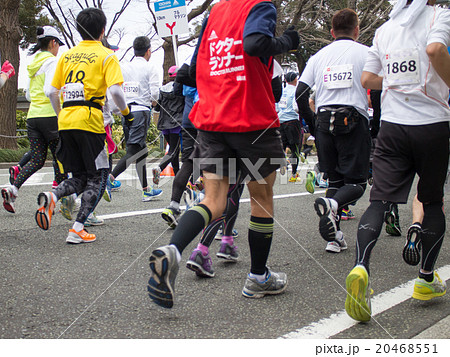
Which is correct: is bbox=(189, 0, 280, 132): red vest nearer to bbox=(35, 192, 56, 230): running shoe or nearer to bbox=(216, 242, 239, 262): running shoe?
bbox=(216, 242, 239, 262): running shoe

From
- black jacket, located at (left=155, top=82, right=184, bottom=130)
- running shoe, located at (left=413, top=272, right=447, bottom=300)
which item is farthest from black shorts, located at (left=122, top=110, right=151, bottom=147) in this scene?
running shoe, located at (left=413, top=272, right=447, bottom=300)

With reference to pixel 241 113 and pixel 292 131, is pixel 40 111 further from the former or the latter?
pixel 292 131

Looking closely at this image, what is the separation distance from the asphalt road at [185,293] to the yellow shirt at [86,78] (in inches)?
40.9

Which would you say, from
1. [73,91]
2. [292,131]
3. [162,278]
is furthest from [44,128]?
[292,131]

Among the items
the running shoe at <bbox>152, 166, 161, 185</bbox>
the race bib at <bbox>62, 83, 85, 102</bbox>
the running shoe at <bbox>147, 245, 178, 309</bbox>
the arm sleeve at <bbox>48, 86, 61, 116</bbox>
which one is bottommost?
the running shoe at <bbox>152, 166, 161, 185</bbox>

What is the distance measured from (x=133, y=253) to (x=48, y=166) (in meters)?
10.1

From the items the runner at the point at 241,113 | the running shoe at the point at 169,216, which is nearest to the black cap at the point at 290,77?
the running shoe at the point at 169,216

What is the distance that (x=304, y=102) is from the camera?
456 cm

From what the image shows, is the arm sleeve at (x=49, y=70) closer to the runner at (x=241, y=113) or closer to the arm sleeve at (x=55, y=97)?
the arm sleeve at (x=55, y=97)

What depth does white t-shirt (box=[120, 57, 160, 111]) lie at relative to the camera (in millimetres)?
7109

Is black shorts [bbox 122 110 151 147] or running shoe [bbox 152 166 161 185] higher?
black shorts [bbox 122 110 151 147]

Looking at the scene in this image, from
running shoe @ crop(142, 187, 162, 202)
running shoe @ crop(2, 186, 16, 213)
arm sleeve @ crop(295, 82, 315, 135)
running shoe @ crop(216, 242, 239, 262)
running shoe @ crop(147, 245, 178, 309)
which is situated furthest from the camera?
running shoe @ crop(142, 187, 162, 202)

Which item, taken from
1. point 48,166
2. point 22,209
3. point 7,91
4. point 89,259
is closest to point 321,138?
point 89,259

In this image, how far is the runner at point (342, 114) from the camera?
13.7 feet
